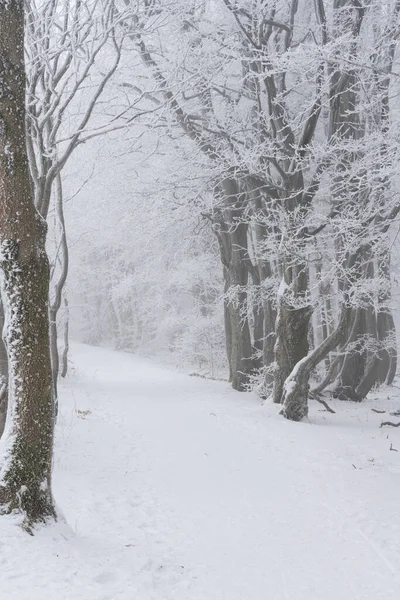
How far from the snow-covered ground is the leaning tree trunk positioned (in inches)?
15.6

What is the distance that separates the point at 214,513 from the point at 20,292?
Result: 3.02 metres

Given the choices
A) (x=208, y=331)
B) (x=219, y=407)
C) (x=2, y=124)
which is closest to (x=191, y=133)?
(x=219, y=407)

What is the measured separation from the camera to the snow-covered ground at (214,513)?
3438mm

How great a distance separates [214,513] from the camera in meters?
5.16

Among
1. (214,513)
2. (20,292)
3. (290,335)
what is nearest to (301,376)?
(290,335)

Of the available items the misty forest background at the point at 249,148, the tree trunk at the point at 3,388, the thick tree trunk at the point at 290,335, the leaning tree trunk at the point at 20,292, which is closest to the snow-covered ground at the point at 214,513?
the leaning tree trunk at the point at 20,292

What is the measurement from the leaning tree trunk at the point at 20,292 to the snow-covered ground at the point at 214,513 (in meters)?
0.40

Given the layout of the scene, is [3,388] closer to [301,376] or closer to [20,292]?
[20,292]

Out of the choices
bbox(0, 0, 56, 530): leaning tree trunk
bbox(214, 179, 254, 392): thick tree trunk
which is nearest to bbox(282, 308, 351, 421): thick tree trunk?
bbox(214, 179, 254, 392): thick tree trunk

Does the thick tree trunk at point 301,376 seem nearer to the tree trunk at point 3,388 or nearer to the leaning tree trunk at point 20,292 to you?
the tree trunk at point 3,388

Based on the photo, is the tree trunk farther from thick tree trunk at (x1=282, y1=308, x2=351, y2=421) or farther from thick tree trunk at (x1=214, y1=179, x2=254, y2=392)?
thick tree trunk at (x1=214, y1=179, x2=254, y2=392)

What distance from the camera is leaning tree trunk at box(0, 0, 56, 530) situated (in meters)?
3.71

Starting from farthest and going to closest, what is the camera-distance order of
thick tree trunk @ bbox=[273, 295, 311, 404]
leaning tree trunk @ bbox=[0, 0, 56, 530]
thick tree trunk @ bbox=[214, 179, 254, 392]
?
thick tree trunk @ bbox=[214, 179, 254, 392] → thick tree trunk @ bbox=[273, 295, 311, 404] → leaning tree trunk @ bbox=[0, 0, 56, 530]

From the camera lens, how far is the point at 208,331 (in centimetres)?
2284
